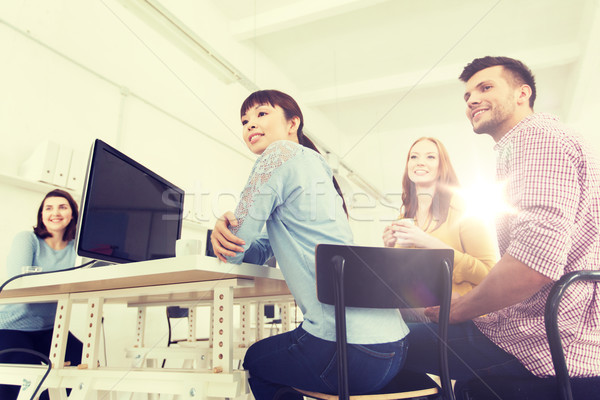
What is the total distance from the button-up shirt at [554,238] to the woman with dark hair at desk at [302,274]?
266 millimetres

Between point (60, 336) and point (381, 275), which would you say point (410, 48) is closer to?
point (381, 275)

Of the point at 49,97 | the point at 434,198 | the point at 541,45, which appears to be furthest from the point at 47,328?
the point at 541,45

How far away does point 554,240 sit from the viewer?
0.75m

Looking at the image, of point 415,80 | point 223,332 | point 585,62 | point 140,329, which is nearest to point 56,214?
point 140,329

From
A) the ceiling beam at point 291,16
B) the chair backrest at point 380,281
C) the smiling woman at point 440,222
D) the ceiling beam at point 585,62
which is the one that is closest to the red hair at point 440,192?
the smiling woman at point 440,222

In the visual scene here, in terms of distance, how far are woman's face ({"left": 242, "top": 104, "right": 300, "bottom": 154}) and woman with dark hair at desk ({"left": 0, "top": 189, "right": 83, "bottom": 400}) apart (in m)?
1.31

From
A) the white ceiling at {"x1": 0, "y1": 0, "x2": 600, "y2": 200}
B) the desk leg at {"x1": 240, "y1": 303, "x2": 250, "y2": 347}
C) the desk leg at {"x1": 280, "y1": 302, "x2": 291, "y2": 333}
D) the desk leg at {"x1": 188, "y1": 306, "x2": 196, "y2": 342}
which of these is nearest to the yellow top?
the desk leg at {"x1": 240, "y1": 303, "x2": 250, "y2": 347}

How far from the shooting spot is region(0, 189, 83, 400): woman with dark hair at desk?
1650mm

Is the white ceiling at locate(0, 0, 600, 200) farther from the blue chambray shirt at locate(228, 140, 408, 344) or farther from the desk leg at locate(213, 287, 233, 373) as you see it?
the desk leg at locate(213, 287, 233, 373)

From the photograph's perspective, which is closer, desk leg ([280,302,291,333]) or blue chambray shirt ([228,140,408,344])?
blue chambray shirt ([228,140,408,344])

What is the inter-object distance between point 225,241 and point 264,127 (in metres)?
0.55

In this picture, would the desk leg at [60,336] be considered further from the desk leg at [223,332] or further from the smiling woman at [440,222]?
the smiling woman at [440,222]

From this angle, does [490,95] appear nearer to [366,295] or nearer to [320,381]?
[366,295]

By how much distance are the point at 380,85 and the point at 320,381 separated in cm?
458
